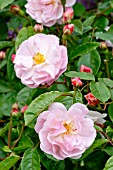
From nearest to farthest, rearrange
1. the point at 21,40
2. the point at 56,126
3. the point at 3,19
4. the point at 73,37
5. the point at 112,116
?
the point at 56,126
the point at 112,116
the point at 21,40
the point at 73,37
the point at 3,19

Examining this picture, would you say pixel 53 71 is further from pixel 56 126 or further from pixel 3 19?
pixel 3 19

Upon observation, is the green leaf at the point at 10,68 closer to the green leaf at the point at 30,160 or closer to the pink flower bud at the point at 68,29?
the pink flower bud at the point at 68,29

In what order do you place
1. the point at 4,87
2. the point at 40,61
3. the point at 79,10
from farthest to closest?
the point at 79,10 → the point at 4,87 → the point at 40,61

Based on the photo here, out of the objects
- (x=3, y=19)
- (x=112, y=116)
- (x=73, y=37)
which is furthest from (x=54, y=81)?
(x=3, y=19)

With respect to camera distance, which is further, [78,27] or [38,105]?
[78,27]

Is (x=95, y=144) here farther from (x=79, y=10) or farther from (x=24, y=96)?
(x=79, y=10)

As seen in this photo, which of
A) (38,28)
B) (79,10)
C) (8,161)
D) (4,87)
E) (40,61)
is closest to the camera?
(8,161)

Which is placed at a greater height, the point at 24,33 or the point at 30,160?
the point at 24,33

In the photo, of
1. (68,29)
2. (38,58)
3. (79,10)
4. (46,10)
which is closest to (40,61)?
(38,58)
